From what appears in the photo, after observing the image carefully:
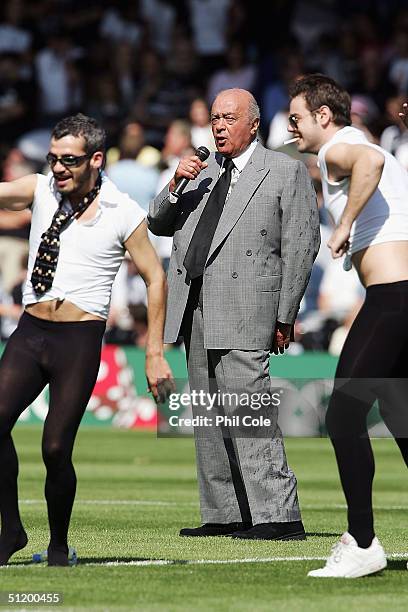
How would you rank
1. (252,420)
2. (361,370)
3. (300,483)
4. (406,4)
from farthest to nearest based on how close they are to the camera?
(406,4) → (300,483) → (252,420) → (361,370)

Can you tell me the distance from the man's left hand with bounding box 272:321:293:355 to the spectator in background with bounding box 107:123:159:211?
11.4 meters

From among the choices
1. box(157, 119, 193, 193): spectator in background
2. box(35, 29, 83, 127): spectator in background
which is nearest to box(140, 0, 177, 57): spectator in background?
box(35, 29, 83, 127): spectator in background

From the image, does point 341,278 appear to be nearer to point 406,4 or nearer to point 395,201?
point 406,4

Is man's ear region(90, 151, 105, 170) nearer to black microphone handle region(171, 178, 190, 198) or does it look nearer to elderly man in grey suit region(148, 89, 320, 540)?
elderly man in grey suit region(148, 89, 320, 540)

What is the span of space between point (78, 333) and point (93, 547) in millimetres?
1594

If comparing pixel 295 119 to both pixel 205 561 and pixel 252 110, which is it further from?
pixel 205 561

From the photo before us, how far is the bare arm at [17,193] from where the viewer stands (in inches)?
305

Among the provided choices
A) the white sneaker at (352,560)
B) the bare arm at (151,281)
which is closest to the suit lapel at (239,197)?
the bare arm at (151,281)

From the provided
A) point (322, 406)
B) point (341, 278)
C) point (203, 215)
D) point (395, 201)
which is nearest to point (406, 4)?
point (341, 278)

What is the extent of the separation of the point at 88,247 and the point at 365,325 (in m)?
1.49

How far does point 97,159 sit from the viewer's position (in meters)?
7.85

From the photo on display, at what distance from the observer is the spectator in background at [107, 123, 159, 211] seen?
69.1ft

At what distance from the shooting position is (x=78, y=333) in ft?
25.4

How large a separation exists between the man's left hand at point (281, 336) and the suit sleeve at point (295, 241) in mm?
67
